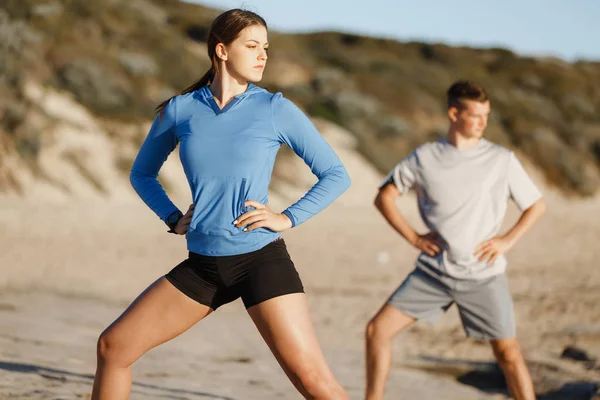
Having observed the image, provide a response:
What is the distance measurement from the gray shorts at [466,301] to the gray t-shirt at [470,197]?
0.06 m

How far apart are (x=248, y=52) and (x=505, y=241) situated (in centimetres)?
194

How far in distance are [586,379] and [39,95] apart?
15.8m

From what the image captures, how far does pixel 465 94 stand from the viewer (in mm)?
4750

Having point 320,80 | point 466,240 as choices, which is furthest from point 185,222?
point 320,80

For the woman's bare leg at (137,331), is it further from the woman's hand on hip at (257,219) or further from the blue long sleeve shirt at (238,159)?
the woman's hand on hip at (257,219)

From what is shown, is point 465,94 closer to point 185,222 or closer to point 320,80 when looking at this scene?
point 185,222

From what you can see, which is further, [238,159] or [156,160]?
[156,160]

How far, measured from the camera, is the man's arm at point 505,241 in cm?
461

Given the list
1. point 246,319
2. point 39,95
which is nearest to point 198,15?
point 39,95

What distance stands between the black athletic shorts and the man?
1.60 metres

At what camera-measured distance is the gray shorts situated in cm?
467

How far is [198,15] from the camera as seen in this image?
169ft

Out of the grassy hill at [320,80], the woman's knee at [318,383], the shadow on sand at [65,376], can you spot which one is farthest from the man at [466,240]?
the grassy hill at [320,80]

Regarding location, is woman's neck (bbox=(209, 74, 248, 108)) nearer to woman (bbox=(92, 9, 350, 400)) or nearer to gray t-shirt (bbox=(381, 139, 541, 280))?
woman (bbox=(92, 9, 350, 400))
